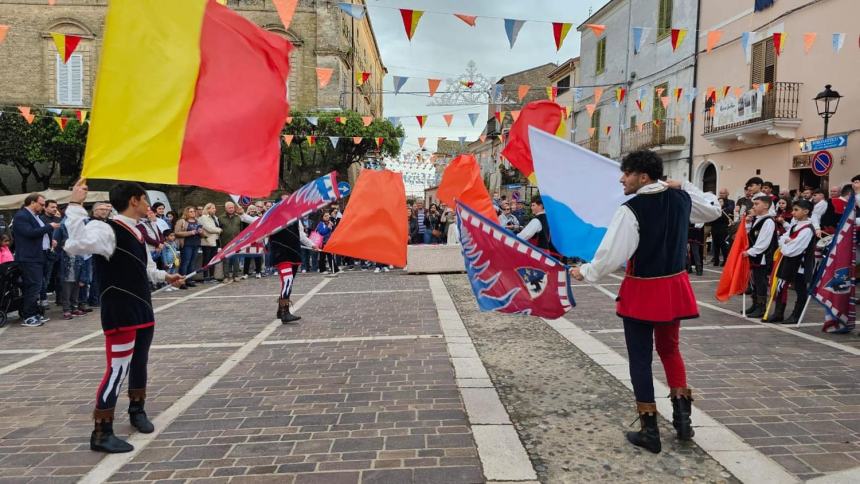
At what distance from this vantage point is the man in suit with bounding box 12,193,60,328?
28.4 feet

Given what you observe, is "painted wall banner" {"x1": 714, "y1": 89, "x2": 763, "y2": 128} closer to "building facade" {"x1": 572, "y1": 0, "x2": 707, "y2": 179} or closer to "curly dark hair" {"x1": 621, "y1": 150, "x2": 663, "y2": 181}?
"building facade" {"x1": 572, "y1": 0, "x2": 707, "y2": 179}

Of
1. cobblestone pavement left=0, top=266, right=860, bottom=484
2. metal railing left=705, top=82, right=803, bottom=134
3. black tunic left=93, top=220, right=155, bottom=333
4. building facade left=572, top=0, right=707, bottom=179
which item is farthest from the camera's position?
building facade left=572, top=0, right=707, bottom=179

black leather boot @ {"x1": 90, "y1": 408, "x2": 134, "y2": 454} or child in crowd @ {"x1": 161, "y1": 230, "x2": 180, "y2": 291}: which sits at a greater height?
child in crowd @ {"x1": 161, "y1": 230, "x2": 180, "y2": 291}

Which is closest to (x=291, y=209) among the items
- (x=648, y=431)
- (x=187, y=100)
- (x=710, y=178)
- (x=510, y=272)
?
(x=187, y=100)

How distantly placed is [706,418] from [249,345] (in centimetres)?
500

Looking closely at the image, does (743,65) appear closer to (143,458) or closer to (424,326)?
(424,326)

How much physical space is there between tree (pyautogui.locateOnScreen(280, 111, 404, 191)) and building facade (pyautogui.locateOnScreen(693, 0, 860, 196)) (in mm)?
13922

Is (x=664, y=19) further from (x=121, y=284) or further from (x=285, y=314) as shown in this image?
(x=121, y=284)

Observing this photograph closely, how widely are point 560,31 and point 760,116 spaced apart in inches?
419

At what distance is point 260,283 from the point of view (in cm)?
1355

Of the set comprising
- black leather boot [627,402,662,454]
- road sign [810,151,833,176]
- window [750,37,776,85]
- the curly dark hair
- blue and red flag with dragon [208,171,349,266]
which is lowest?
black leather boot [627,402,662,454]

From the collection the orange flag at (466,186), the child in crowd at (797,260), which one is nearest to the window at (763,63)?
the child in crowd at (797,260)

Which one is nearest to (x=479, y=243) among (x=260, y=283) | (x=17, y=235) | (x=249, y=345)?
(x=249, y=345)

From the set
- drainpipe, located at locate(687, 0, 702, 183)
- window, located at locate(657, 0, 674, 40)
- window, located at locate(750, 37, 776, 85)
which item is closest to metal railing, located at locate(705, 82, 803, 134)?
window, located at locate(750, 37, 776, 85)
